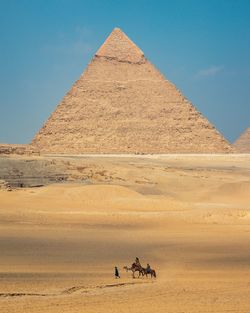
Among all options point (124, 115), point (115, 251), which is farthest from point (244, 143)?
point (115, 251)

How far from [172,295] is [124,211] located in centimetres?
851

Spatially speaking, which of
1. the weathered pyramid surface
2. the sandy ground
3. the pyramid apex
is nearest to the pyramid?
the pyramid apex

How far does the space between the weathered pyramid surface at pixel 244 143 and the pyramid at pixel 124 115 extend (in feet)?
19.5

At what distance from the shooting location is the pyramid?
311ft

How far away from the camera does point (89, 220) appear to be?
1372cm

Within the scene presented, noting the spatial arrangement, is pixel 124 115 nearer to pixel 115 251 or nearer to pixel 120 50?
pixel 120 50

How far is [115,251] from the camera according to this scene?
1003cm

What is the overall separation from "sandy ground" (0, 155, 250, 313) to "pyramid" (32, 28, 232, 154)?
71733mm

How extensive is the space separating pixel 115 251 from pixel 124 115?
92.8 meters

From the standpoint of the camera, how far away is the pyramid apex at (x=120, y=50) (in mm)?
111812

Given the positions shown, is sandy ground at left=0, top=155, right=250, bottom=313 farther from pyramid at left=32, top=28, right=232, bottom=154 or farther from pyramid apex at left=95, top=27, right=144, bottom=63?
pyramid apex at left=95, top=27, right=144, bottom=63

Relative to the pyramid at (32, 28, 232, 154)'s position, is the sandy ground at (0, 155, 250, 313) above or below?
below

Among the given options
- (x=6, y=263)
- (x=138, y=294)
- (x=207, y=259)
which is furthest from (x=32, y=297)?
(x=207, y=259)

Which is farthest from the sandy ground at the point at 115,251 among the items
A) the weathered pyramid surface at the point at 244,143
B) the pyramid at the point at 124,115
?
the weathered pyramid surface at the point at 244,143
